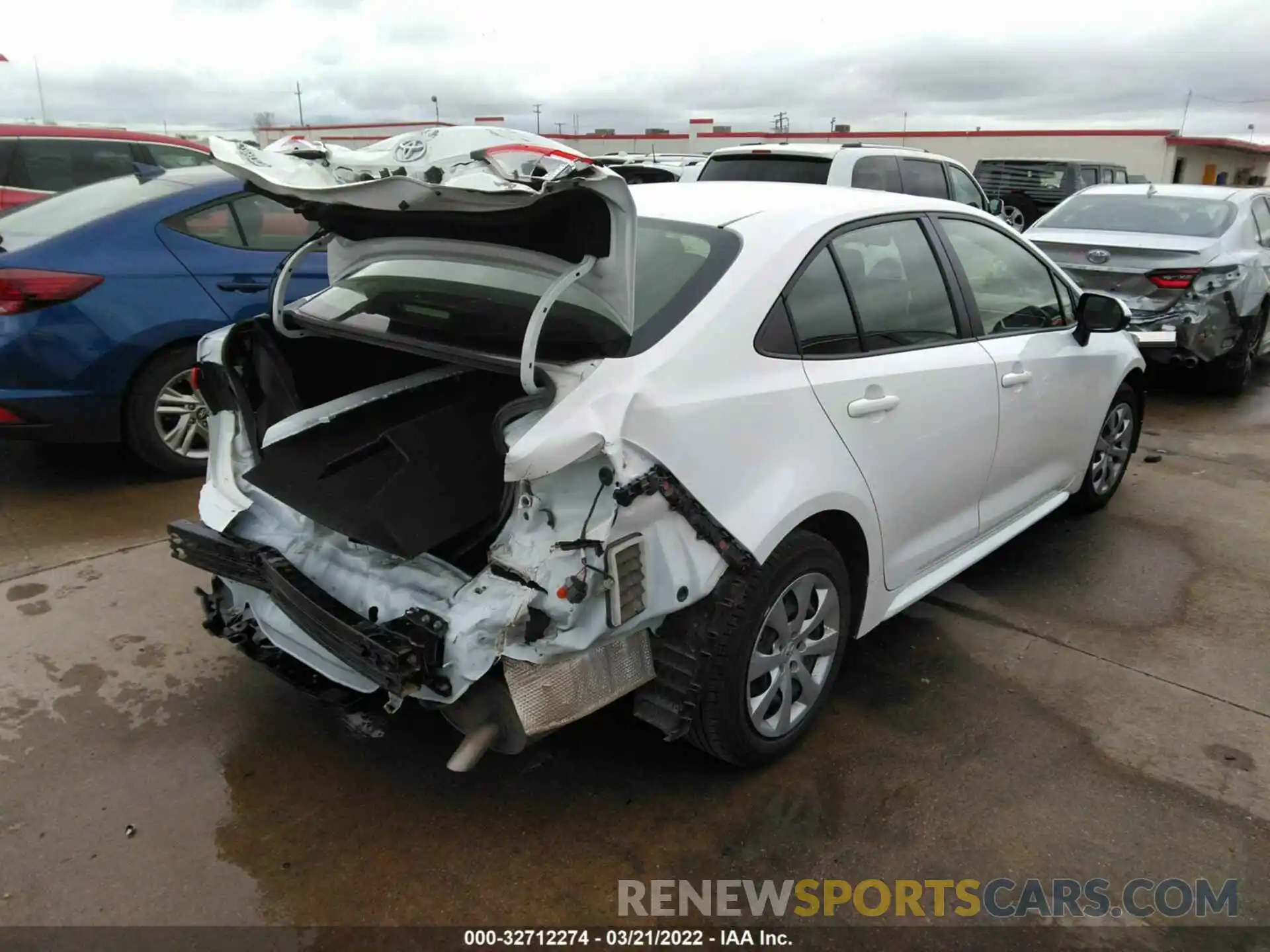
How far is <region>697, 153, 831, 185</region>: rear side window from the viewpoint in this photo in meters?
8.12

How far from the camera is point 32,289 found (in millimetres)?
4348

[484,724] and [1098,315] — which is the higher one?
[1098,315]

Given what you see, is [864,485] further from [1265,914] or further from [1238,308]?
[1238,308]

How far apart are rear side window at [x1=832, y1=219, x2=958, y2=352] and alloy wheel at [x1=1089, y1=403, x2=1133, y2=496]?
1.79m

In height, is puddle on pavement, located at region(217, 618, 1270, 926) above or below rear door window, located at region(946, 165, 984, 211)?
below

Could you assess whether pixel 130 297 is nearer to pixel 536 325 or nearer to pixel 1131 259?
pixel 536 325

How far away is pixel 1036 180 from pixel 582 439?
55.4ft

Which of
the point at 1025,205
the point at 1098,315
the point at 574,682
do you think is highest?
the point at 1098,315

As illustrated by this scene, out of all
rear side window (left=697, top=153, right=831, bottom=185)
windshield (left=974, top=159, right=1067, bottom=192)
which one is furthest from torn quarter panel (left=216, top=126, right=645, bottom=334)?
windshield (left=974, top=159, right=1067, bottom=192)

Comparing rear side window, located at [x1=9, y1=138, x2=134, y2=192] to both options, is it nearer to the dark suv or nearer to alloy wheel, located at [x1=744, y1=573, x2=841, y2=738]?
alloy wheel, located at [x1=744, y1=573, x2=841, y2=738]

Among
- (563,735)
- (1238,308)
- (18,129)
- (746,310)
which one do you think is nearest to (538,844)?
(563,735)

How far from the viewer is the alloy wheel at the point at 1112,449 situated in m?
4.69

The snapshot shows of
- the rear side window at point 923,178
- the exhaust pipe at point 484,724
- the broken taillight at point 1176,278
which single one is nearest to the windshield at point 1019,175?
the rear side window at point 923,178

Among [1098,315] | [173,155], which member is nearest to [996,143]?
[173,155]
